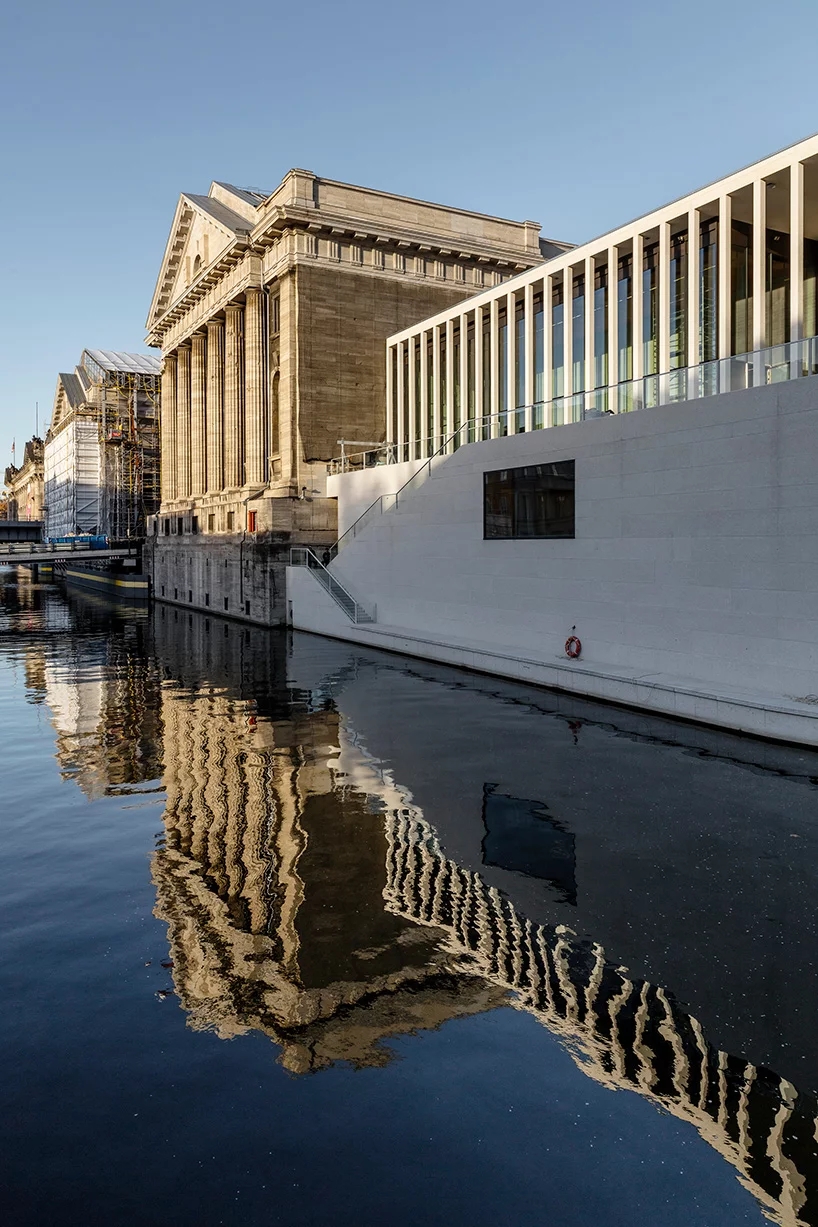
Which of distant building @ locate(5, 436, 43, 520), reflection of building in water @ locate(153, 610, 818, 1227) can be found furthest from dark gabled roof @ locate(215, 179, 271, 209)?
distant building @ locate(5, 436, 43, 520)

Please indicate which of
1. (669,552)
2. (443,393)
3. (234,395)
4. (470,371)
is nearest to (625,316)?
(470,371)

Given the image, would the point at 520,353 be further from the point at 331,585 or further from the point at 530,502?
the point at 331,585

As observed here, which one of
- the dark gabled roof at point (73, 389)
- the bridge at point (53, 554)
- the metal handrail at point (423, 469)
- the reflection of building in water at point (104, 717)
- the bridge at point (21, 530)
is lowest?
the reflection of building in water at point (104, 717)

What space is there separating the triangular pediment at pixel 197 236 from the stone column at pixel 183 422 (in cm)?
389

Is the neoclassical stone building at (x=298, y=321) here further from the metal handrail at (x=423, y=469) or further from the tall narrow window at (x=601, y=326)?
the tall narrow window at (x=601, y=326)

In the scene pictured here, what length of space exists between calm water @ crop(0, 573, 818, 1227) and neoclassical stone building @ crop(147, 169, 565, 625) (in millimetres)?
26425

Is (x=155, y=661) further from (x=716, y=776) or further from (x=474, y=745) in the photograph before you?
(x=716, y=776)

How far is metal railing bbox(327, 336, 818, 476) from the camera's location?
15641 mm

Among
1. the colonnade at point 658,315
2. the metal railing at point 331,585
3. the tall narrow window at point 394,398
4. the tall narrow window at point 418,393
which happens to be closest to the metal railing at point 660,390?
the colonnade at point 658,315

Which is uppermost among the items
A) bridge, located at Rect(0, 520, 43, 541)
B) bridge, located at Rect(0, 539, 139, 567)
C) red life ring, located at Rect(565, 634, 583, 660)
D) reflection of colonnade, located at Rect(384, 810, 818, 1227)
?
bridge, located at Rect(0, 520, 43, 541)

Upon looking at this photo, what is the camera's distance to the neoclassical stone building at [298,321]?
37938mm

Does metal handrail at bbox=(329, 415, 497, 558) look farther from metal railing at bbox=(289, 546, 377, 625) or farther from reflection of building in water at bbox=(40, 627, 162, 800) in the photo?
reflection of building in water at bbox=(40, 627, 162, 800)

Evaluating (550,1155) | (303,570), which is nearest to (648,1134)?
(550,1155)

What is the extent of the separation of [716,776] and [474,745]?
387cm
